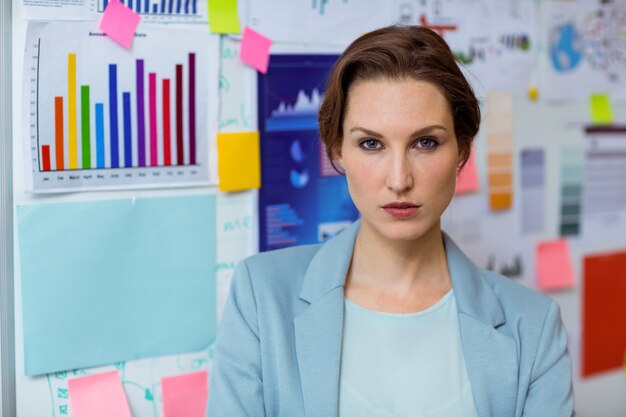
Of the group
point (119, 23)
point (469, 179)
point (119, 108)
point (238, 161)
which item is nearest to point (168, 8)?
point (119, 23)

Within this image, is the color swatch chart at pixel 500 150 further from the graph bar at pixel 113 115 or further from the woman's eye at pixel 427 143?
the graph bar at pixel 113 115

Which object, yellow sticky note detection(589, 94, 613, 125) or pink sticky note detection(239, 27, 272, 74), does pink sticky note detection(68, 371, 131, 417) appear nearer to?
pink sticky note detection(239, 27, 272, 74)

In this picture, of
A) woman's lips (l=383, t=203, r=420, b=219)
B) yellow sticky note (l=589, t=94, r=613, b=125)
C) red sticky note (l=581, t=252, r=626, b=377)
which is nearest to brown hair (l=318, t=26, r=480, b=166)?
woman's lips (l=383, t=203, r=420, b=219)

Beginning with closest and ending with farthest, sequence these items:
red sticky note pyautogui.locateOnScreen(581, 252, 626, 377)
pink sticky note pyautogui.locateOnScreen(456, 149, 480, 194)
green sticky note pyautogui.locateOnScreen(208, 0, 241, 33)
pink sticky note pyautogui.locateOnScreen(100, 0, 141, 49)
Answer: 1. pink sticky note pyautogui.locateOnScreen(100, 0, 141, 49)
2. green sticky note pyautogui.locateOnScreen(208, 0, 241, 33)
3. pink sticky note pyautogui.locateOnScreen(456, 149, 480, 194)
4. red sticky note pyautogui.locateOnScreen(581, 252, 626, 377)

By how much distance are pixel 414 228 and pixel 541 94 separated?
830 mm

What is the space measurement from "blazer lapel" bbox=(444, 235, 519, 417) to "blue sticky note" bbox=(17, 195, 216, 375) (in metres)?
0.48

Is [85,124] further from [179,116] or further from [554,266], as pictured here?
Answer: [554,266]

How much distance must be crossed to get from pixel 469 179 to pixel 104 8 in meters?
0.91

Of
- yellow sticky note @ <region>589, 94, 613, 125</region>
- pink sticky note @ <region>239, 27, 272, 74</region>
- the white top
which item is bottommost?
the white top

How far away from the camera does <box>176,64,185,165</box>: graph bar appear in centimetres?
136

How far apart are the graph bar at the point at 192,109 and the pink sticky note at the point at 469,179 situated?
66cm

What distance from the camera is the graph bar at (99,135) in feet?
4.23

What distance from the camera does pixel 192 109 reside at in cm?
138

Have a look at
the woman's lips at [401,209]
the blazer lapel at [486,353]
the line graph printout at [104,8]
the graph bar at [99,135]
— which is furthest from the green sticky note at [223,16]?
the blazer lapel at [486,353]
